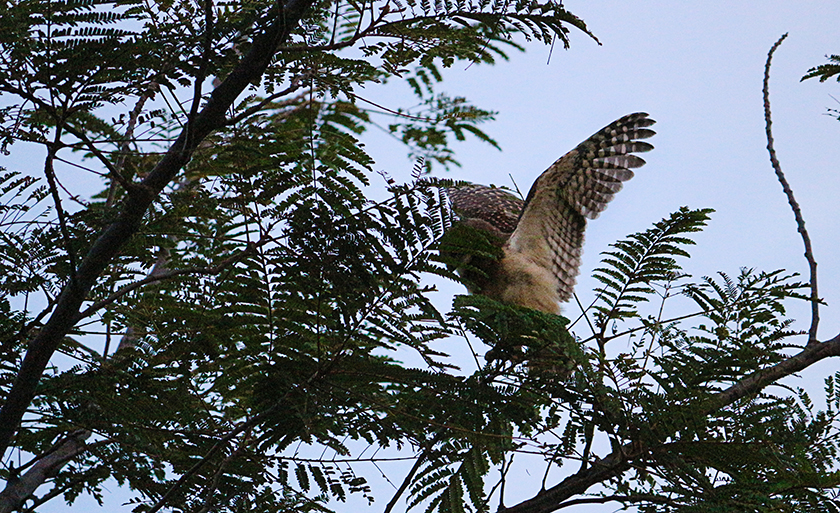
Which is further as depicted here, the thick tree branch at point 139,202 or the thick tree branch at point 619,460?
the thick tree branch at point 619,460

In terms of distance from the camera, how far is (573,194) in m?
4.97

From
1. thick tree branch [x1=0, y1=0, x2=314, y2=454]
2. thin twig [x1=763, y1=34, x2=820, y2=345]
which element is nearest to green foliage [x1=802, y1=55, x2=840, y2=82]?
thin twig [x1=763, y1=34, x2=820, y2=345]

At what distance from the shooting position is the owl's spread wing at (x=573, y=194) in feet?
16.2

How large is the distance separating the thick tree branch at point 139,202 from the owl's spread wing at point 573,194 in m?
2.76

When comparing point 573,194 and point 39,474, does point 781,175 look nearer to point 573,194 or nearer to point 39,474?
point 573,194

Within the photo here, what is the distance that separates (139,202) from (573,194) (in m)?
3.14

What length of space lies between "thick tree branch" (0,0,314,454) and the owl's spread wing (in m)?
2.76

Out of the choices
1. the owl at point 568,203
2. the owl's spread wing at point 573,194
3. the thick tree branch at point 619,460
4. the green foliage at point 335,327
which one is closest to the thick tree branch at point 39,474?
the green foliage at point 335,327

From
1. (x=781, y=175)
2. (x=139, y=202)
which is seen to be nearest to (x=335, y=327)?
(x=139, y=202)

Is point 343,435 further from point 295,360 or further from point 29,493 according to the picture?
point 29,493

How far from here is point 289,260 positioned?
7.79 feet

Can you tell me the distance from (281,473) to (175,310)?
0.66 m

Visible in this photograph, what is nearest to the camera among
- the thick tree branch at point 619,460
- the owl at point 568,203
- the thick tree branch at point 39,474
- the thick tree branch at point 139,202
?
the thick tree branch at point 139,202

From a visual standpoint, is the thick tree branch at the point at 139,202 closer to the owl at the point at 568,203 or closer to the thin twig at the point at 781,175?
the thin twig at the point at 781,175
